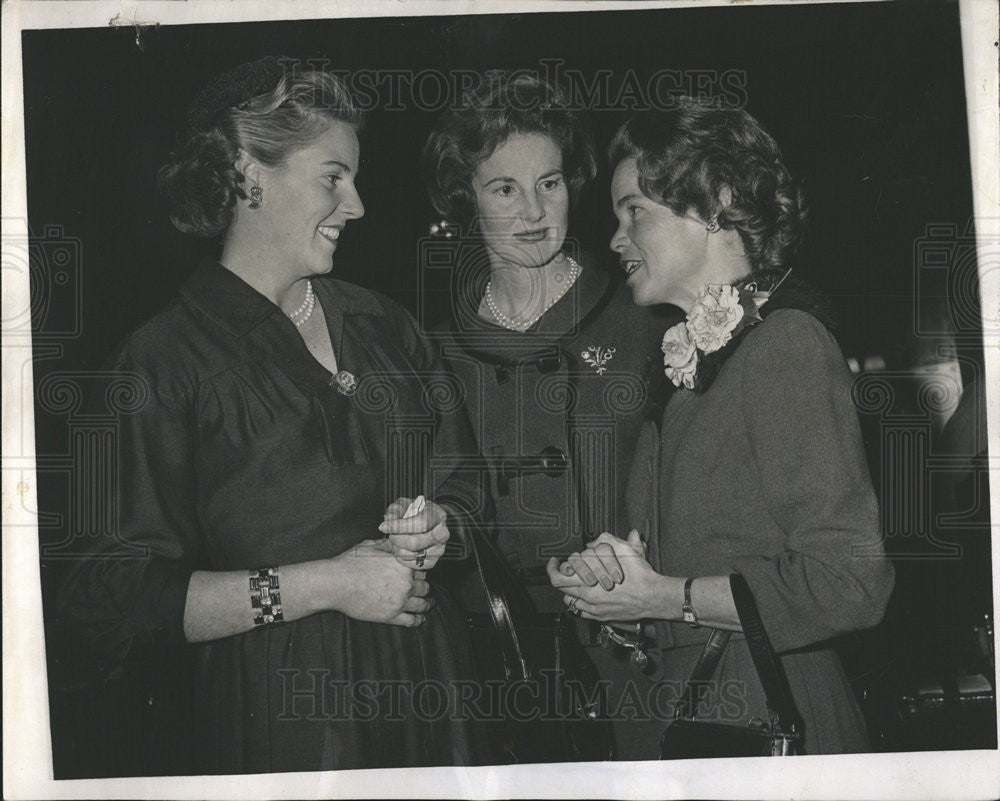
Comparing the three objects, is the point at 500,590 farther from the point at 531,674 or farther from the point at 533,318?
the point at 533,318

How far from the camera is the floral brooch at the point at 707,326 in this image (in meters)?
1.86

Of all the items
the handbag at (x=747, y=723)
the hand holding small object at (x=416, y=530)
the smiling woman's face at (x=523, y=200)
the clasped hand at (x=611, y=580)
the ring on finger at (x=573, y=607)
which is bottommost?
the handbag at (x=747, y=723)

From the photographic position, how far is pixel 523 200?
6.23 ft

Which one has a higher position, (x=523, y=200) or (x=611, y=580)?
(x=523, y=200)

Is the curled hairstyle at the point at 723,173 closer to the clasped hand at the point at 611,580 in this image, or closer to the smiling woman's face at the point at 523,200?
the smiling woman's face at the point at 523,200

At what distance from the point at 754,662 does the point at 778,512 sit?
28cm

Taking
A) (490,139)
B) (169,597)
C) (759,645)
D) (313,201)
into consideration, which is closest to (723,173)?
(490,139)

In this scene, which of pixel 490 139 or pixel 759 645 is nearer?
pixel 759 645

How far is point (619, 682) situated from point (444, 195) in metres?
0.98

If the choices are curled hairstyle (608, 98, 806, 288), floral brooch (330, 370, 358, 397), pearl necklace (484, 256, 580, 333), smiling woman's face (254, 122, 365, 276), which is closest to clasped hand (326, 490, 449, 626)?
floral brooch (330, 370, 358, 397)

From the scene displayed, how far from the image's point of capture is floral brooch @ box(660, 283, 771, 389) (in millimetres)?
1855

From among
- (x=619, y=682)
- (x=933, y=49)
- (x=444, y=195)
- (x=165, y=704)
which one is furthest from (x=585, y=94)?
(x=165, y=704)

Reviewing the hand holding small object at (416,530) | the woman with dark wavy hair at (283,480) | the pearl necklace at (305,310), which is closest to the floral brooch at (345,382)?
the woman with dark wavy hair at (283,480)

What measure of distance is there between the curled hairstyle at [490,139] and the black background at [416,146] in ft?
0.10
